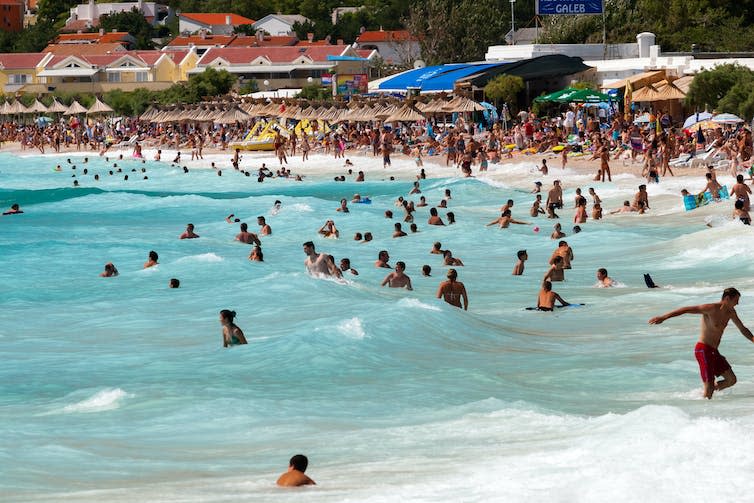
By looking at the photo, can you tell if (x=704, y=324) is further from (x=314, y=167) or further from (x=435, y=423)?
(x=314, y=167)

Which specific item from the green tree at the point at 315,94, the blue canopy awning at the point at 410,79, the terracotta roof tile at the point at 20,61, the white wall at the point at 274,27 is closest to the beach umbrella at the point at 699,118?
the blue canopy awning at the point at 410,79

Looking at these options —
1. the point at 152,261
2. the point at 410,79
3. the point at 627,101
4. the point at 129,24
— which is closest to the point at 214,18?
the point at 129,24

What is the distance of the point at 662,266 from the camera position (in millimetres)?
23391

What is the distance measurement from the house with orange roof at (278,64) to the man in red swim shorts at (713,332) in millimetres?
91197

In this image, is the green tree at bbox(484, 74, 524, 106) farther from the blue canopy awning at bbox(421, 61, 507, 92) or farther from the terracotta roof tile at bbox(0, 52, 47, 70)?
the terracotta roof tile at bbox(0, 52, 47, 70)

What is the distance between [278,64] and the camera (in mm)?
103938

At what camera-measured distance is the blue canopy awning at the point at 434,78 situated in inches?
2208

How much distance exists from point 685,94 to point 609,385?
100 feet

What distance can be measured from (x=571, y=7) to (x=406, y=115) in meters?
11.9

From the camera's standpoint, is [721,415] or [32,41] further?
[32,41]

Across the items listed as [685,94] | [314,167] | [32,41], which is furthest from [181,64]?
[685,94]

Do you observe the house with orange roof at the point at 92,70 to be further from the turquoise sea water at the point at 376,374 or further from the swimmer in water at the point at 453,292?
the swimmer in water at the point at 453,292

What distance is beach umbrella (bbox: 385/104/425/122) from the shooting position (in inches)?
2041

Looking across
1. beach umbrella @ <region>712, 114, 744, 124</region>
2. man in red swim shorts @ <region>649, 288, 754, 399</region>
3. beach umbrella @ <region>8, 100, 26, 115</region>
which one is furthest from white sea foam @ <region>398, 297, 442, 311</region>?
beach umbrella @ <region>8, 100, 26, 115</region>
